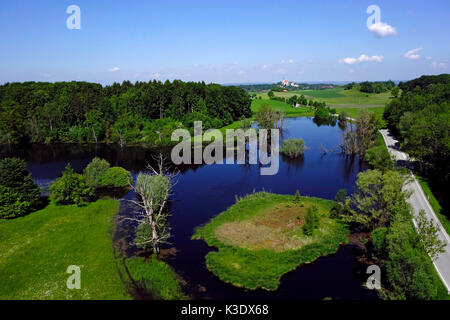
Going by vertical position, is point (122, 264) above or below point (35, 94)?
below

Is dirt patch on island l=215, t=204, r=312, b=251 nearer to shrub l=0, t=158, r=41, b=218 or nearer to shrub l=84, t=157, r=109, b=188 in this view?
shrub l=84, t=157, r=109, b=188

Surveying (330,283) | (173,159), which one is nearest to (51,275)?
(330,283)

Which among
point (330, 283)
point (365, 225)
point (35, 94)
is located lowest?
point (330, 283)

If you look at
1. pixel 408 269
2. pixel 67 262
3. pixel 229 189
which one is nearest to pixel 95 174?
pixel 67 262

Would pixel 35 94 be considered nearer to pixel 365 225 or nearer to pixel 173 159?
pixel 173 159

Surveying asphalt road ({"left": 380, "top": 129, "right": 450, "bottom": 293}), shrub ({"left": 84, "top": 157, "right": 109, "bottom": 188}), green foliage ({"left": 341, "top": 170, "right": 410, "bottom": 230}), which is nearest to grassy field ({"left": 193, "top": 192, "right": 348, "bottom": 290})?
green foliage ({"left": 341, "top": 170, "right": 410, "bottom": 230})

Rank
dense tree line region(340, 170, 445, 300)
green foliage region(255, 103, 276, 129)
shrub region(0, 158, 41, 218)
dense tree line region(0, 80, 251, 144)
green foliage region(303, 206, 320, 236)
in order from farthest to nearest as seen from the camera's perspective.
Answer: green foliage region(255, 103, 276, 129) → dense tree line region(0, 80, 251, 144) → shrub region(0, 158, 41, 218) → green foliage region(303, 206, 320, 236) → dense tree line region(340, 170, 445, 300)

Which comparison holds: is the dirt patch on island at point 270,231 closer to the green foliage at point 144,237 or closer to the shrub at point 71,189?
the green foliage at point 144,237
